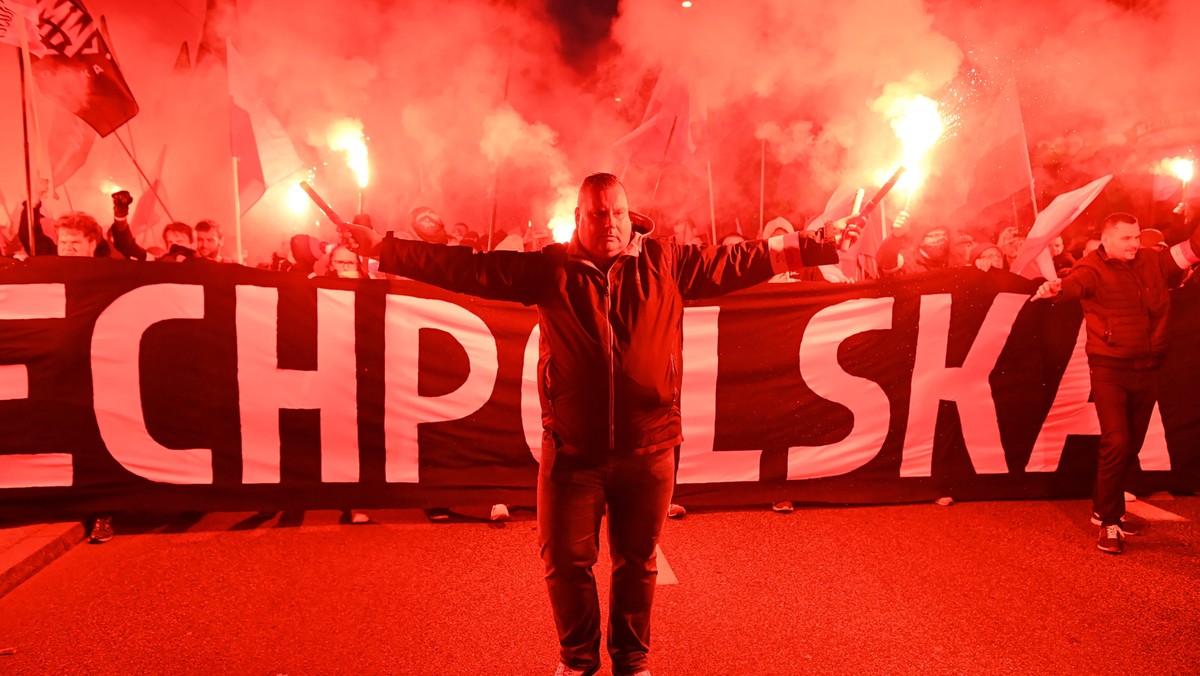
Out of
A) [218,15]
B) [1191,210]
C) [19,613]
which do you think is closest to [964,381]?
[1191,210]

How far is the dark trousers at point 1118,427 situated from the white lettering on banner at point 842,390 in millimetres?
1282

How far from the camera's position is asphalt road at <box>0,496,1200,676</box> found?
3121 mm

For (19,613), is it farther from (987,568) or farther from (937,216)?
(937,216)

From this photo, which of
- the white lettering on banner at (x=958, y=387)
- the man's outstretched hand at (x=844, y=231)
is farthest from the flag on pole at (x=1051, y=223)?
the man's outstretched hand at (x=844, y=231)

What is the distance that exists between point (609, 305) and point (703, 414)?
9.17ft

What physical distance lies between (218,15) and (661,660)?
443 inches

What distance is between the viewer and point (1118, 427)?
4512 mm

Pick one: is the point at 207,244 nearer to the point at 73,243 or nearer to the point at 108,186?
the point at 73,243

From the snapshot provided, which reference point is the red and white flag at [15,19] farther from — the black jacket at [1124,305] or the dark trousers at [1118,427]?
the dark trousers at [1118,427]

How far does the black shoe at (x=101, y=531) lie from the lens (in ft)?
14.9

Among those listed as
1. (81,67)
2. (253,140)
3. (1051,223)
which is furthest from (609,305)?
(81,67)

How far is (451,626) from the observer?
3.39 meters

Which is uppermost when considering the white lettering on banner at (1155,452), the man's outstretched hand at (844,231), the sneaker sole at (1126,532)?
the man's outstretched hand at (844,231)

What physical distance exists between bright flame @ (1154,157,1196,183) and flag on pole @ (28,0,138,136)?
930 centimetres
